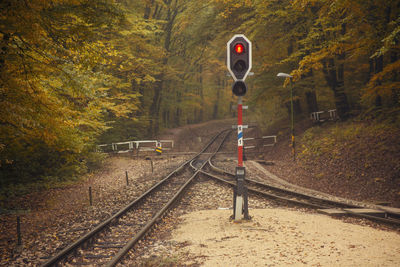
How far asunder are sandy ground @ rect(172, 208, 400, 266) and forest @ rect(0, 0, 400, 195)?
9.07 feet

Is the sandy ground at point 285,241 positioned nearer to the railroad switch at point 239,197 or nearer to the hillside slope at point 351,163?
the railroad switch at point 239,197

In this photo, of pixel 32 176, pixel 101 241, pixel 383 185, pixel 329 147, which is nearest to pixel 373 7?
pixel 329 147

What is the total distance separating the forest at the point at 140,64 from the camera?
6988mm

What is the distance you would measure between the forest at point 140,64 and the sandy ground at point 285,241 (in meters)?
2.77

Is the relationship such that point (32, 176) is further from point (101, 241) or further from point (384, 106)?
point (384, 106)

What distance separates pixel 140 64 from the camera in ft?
73.7

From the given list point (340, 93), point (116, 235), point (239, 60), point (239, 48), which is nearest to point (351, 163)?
point (340, 93)

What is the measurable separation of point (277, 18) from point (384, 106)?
7625mm

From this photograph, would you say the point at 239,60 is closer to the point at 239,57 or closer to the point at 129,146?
the point at 239,57

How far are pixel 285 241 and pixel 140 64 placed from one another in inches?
754

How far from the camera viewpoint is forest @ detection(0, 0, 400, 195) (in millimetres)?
6988

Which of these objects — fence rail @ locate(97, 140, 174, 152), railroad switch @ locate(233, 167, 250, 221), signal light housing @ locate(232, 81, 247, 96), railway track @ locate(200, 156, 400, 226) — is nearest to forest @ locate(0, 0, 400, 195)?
signal light housing @ locate(232, 81, 247, 96)

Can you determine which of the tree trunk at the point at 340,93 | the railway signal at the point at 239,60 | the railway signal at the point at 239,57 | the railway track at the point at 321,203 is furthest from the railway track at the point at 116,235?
the tree trunk at the point at 340,93

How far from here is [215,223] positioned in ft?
23.3
